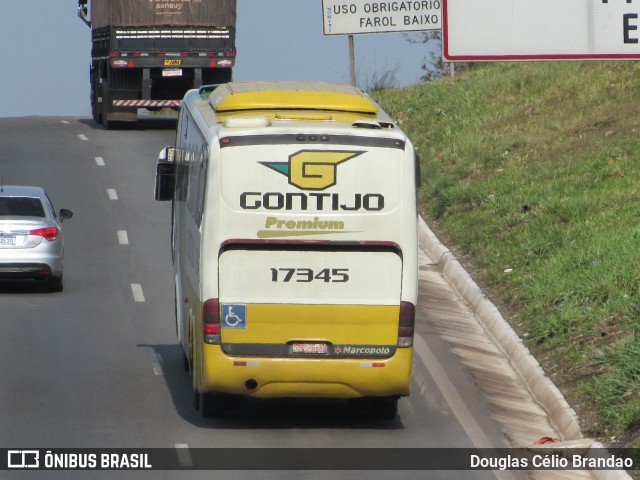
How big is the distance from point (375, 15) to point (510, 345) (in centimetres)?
2073

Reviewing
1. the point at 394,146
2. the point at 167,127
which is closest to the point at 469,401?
the point at 394,146

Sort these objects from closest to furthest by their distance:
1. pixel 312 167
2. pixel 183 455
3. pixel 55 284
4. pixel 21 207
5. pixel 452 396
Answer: pixel 183 455 < pixel 312 167 < pixel 452 396 < pixel 55 284 < pixel 21 207

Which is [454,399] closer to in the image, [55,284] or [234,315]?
[234,315]

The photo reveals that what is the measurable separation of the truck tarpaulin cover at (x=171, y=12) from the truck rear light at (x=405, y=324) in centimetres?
2720

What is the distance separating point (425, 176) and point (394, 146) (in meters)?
15.4

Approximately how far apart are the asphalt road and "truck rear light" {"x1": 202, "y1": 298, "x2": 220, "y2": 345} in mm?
991

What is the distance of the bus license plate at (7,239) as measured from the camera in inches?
912

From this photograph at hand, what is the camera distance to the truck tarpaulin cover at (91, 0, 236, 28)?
40.3 metres

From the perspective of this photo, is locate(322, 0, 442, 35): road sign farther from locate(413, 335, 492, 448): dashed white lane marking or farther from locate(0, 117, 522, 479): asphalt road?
locate(413, 335, 492, 448): dashed white lane marking

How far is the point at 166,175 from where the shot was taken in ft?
58.5

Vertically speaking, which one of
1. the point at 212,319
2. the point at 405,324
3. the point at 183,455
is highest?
the point at 212,319

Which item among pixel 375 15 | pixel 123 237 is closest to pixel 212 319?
pixel 123 237

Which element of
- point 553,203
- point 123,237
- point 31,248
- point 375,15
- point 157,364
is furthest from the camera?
point 375,15

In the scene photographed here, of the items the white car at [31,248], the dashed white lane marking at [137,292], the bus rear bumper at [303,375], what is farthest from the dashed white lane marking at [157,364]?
the white car at [31,248]
